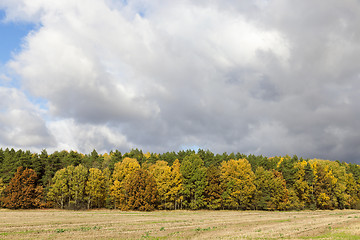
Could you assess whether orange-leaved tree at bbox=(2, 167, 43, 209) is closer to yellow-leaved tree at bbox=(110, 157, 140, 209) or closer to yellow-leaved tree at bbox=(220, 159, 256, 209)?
yellow-leaved tree at bbox=(110, 157, 140, 209)

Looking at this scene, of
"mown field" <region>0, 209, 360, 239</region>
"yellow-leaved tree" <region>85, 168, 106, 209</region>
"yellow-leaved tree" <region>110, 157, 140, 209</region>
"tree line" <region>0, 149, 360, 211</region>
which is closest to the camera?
"mown field" <region>0, 209, 360, 239</region>

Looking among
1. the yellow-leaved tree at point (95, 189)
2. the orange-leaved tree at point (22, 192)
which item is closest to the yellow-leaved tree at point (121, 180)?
the yellow-leaved tree at point (95, 189)

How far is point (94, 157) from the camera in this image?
381ft

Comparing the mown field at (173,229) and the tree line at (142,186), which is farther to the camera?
the tree line at (142,186)

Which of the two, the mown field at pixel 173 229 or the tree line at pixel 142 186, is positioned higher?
the tree line at pixel 142 186

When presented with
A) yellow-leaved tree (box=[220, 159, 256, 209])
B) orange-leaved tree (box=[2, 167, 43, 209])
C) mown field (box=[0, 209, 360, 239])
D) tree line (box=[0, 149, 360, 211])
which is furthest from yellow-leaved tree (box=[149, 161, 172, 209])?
mown field (box=[0, 209, 360, 239])

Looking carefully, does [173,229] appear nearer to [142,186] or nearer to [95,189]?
[142,186]

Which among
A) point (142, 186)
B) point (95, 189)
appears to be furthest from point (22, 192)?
point (142, 186)

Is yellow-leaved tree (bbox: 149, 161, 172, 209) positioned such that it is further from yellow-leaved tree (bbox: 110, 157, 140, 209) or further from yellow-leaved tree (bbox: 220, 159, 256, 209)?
yellow-leaved tree (bbox: 220, 159, 256, 209)

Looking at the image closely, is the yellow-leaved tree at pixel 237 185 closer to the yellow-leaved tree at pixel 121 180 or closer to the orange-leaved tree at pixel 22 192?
the yellow-leaved tree at pixel 121 180

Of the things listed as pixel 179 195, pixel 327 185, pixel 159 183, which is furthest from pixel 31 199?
pixel 327 185

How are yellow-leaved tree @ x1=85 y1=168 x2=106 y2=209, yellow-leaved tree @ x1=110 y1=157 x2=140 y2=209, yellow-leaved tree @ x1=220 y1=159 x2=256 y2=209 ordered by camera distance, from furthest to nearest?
yellow-leaved tree @ x1=220 y1=159 x2=256 y2=209 < yellow-leaved tree @ x1=85 y1=168 x2=106 y2=209 < yellow-leaved tree @ x1=110 y1=157 x2=140 y2=209

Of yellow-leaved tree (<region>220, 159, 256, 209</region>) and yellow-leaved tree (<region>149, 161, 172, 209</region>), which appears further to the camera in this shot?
yellow-leaved tree (<region>220, 159, 256, 209</region>)

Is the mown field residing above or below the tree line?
below
